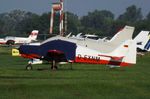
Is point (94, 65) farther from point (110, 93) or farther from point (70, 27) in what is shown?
point (70, 27)

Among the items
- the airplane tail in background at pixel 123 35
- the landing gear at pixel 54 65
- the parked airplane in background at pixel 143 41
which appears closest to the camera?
the landing gear at pixel 54 65

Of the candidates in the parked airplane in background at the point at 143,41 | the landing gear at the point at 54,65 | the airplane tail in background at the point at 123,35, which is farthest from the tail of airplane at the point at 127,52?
the parked airplane in background at the point at 143,41

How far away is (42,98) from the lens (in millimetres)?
16812

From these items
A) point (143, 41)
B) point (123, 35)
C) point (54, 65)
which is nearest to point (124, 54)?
point (54, 65)

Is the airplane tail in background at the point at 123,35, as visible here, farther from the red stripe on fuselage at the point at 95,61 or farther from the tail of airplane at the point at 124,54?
the red stripe on fuselage at the point at 95,61

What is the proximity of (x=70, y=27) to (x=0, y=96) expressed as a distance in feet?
562

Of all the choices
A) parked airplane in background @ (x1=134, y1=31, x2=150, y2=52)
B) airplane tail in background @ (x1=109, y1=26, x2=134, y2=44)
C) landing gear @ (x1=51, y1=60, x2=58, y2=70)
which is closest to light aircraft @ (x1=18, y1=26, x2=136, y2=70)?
landing gear @ (x1=51, y1=60, x2=58, y2=70)

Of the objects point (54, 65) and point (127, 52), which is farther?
point (127, 52)

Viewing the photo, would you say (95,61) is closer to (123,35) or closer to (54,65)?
(54,65)

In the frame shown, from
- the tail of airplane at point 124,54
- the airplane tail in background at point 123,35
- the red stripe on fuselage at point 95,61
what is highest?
the airplane tail in background at point 123,35

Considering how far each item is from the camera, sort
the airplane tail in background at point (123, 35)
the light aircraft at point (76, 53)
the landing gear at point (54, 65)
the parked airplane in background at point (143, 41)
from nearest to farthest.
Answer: the landing gear at point (54, 65)
the light aircraft at point (76, 53)
the airplane tail in background at point (123, 35)
the parked airplane in background at point (143, 41)

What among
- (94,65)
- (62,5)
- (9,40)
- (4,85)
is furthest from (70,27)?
(4,85)

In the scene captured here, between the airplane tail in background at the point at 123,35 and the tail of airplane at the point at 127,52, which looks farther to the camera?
the airplane tail in background at the point at 123,35

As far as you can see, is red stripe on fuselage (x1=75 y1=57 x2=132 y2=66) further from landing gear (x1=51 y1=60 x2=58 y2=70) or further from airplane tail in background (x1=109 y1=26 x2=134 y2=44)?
airplane tail in background (x1=109 y1=26 x2=134 y2=44)
